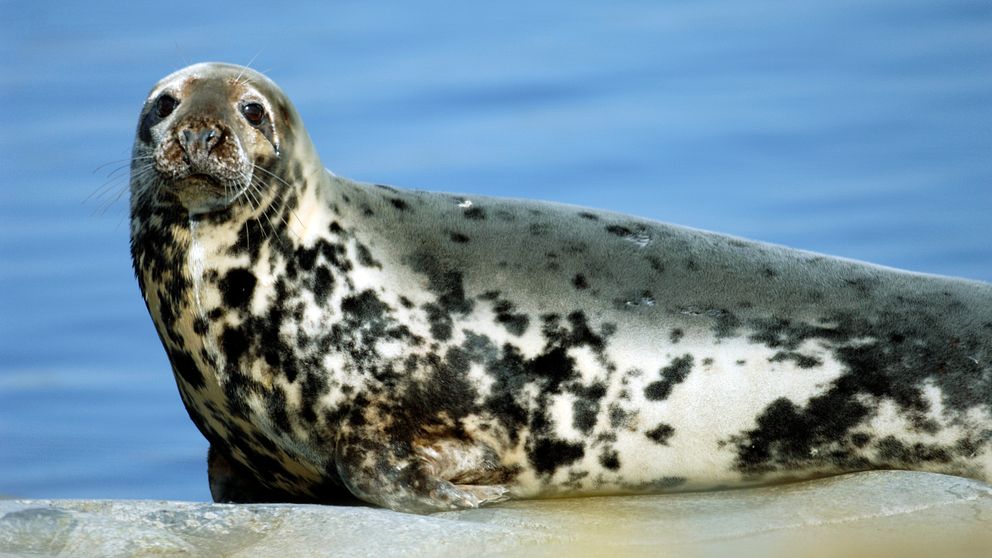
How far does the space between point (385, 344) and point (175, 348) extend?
73 cm

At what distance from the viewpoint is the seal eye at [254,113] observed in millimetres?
6633

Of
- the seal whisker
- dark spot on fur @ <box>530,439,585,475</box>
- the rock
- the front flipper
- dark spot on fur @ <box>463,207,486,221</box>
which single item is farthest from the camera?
dark spot on fur @ <box>463,207,486,221</box>

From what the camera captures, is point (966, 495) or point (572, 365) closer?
point (966, 495)

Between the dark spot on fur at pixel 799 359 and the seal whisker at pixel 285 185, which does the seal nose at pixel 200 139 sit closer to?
the seal whisker at pixel 285 185

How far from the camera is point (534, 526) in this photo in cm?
587

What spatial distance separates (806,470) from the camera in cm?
655

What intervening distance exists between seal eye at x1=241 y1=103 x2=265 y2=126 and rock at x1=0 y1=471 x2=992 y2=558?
4.34 ft

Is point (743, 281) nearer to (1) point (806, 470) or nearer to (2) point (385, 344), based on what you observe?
(1) point (806, 470)

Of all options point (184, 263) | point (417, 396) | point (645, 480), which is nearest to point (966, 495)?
point (645, 480)

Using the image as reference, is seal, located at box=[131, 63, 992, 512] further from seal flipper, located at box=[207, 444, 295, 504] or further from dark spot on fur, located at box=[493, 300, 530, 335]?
seal flipper, located at box=[207, 444, 295, 504]

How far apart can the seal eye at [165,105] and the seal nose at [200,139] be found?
0.27 meters

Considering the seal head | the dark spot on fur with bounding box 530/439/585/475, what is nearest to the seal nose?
the seal head

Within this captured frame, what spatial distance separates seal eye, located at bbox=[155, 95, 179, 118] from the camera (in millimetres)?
6656

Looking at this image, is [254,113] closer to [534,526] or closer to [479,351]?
[479,351]
